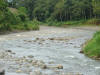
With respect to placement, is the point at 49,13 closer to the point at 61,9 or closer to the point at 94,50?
the point at 61,9

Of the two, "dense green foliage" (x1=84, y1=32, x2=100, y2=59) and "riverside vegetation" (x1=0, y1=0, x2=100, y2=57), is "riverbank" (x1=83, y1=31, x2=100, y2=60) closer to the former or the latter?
"dense green foliage" (x1=84, y1=32, x2=100, y2=59)

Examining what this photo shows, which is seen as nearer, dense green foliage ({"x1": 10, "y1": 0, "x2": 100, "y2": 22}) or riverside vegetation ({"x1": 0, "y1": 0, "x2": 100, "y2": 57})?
riverside vegetation ({"x1": 0, "y1": 0, "x2": 100, "y2": 57})

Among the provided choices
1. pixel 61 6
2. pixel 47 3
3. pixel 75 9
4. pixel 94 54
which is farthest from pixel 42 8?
pixel 94 54

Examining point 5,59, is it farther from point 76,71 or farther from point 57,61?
point 76,71

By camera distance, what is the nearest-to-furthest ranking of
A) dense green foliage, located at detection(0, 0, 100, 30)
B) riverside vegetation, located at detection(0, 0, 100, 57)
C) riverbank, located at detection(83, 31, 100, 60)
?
riverbank, located at detection(83, 31, 100, 60)
riverside vegetation, located at detection(0, 0, 100, 57)
dense green foliage, located at detection(0, 0, 100, 30)

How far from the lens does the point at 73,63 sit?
13711mm

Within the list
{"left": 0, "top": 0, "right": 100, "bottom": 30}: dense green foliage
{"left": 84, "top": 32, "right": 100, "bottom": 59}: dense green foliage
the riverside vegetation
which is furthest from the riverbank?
A: {"left": 0, "top": 0, "right": 100, "bottom": 30}: dense green foliage

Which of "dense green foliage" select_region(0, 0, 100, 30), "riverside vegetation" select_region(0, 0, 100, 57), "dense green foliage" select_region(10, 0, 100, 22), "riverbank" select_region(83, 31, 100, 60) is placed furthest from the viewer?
"dense green foliage" select_region(10, 0, 100, 22)

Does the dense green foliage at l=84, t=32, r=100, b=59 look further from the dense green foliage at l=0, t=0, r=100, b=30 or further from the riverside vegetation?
the dense green foliage at l=0, t=0, r=100, b=30

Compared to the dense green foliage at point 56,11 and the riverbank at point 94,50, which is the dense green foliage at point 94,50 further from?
the dense green foliage at point 56,11

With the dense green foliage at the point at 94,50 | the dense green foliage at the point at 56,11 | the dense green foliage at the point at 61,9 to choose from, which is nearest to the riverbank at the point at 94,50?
the dense green foliage at the point at 94,50

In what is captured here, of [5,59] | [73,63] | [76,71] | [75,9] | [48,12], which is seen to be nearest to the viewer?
[76,71]

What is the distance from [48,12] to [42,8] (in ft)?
16.1

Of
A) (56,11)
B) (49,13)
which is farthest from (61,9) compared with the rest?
(49,13)
